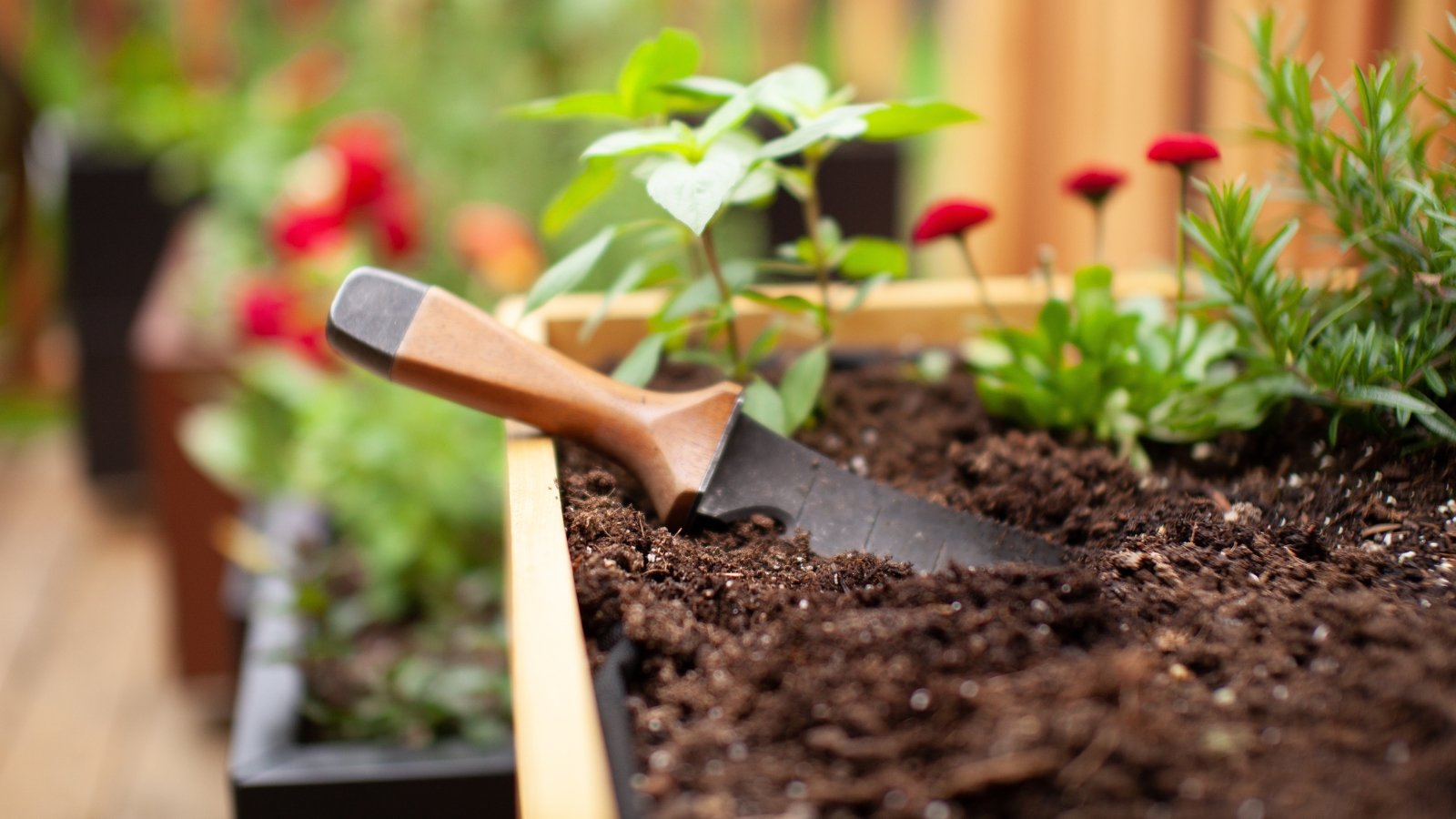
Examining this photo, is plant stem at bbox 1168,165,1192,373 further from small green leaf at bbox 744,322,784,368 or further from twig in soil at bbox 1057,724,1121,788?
twig in soil at bbox 1057,724,1121,788

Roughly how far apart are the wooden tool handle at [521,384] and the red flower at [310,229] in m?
0.59

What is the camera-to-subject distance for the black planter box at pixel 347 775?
73 cm

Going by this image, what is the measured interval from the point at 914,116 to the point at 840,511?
0.21m

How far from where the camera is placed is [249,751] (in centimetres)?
75

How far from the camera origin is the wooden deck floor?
1.23 m

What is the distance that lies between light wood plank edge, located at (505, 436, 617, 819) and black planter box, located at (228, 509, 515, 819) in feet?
1.00

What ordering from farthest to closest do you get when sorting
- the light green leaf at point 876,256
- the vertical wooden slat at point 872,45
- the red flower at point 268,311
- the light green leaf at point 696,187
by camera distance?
1. the vertical wooden slat at point 872,45
2. the red flower at point 268,311
3. the light green leaf at point 876,256
4. the light green leaf at point 696,187

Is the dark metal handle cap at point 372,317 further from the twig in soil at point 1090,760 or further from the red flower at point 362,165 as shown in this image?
the red flower at point 362,165

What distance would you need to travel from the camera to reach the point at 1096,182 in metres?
0.68

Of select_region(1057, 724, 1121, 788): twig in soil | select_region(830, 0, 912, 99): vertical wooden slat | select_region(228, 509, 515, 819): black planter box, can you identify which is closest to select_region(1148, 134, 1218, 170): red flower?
select_region(1057, 724, 1121, 788): twig in soil

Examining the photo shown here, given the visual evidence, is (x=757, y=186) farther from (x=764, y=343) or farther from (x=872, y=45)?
(x=872, y=45)

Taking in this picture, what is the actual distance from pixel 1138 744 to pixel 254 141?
1.54 meters

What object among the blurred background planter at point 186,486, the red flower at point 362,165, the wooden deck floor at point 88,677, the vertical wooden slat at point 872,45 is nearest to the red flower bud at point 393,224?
the red flower at point 362,165

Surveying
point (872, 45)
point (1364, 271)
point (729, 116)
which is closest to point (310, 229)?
point (729, 116)
